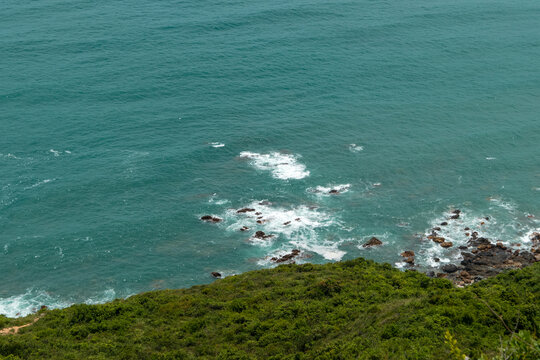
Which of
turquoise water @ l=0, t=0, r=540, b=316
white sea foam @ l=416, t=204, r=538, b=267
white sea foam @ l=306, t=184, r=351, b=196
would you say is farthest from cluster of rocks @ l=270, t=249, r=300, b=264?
white sea foam @ l=416, t=204, r=538, b=267

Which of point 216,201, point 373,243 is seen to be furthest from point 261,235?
point 373,243

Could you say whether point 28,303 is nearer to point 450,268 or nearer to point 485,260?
point 450,268

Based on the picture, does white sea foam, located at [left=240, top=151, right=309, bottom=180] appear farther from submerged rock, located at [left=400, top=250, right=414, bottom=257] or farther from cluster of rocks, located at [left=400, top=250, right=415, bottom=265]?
cluster of rocks, located at [left=400, top=250, right=415, bottom=265]

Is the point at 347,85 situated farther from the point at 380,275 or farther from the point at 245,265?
the point at 380,275

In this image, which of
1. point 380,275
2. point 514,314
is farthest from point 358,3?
point 514,314

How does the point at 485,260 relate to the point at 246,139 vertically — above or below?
below
